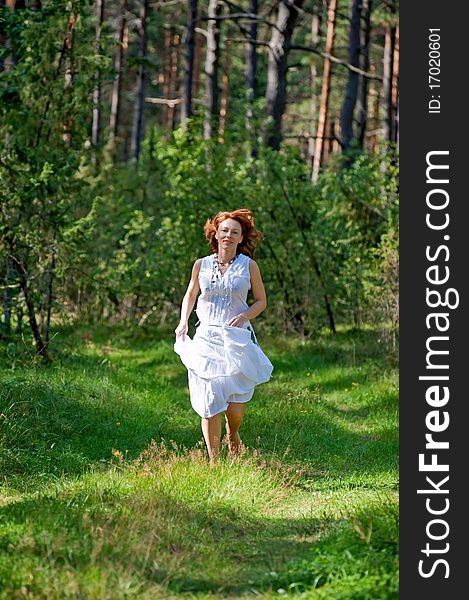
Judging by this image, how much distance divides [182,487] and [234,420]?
1.31m

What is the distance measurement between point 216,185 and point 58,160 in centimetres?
457

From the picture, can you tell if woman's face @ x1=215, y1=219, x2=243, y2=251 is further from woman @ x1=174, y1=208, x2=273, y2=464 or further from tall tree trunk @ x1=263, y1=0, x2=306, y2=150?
tall tree trunk @ x1=263, y1=0, x2=306, y2=150

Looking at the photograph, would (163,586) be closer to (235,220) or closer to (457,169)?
(457,169)

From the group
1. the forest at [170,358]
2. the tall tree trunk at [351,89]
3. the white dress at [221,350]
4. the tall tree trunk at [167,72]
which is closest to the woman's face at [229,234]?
the white dress at [221,350]

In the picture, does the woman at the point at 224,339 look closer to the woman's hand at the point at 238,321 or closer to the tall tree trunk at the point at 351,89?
the woman's hand at the point at 238,321

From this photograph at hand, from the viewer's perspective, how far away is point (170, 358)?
1430 cm

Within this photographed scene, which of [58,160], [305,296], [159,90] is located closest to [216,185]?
[305,296]

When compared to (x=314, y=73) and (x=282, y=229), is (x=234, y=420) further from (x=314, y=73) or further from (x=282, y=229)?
(x=314, y=73)

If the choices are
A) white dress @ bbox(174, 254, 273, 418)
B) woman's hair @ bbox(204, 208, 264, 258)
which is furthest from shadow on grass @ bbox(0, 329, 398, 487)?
woman's hair @ bbox(204, 208, 264, 258)

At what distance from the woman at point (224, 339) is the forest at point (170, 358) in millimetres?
446

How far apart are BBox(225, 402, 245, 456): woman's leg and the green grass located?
6.8 inches

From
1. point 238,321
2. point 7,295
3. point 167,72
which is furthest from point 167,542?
point 167,72

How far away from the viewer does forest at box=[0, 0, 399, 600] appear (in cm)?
582

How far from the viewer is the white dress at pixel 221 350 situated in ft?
27.1
